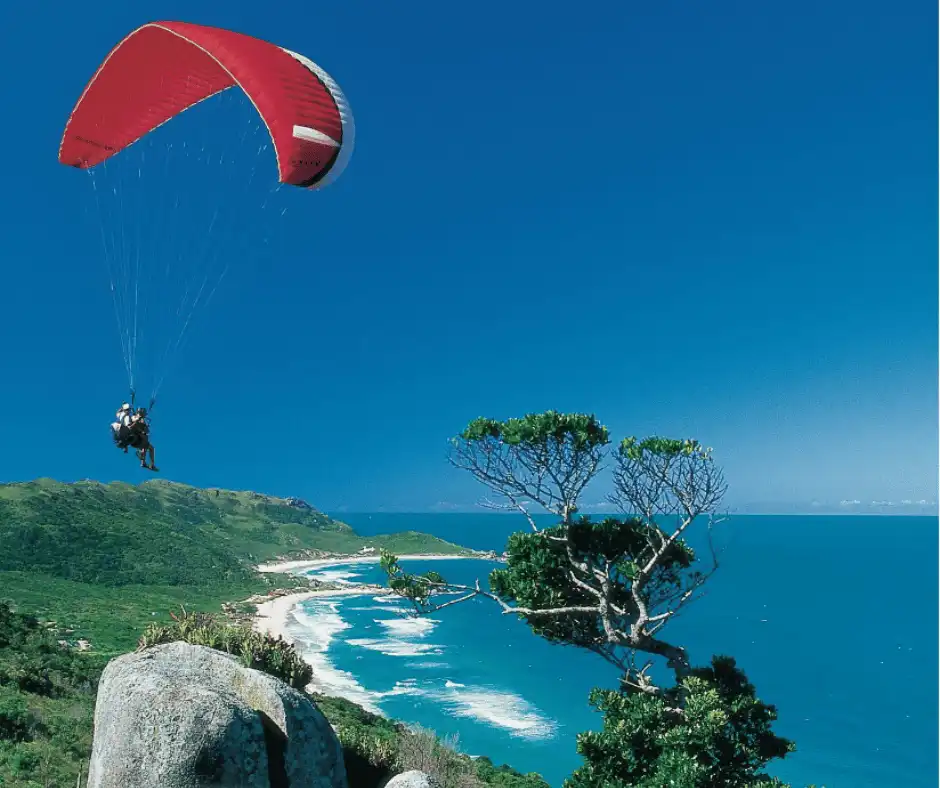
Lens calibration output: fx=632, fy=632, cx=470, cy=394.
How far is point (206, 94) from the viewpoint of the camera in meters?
12.8

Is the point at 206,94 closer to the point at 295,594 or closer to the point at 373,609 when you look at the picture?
the point at 373,609

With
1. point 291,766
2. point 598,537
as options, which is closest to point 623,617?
point 598,537

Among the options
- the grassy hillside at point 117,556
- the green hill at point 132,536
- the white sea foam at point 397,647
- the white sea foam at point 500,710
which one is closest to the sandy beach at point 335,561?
the grassy hillside at point 117,556

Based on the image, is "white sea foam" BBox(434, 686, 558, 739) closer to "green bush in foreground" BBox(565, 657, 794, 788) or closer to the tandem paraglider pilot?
"green bush in foreground" BBox(565, 657, 794, 788)

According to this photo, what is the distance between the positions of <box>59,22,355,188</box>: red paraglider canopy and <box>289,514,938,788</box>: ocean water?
45.8ft

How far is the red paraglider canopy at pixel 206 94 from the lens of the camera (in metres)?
9.23

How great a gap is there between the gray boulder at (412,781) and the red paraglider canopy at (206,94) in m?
10.1

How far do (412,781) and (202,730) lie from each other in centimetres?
397

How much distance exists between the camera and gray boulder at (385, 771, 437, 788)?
11.0 meters

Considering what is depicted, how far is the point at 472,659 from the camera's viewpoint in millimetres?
65562

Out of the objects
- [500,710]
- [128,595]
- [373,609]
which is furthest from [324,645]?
[373,609]

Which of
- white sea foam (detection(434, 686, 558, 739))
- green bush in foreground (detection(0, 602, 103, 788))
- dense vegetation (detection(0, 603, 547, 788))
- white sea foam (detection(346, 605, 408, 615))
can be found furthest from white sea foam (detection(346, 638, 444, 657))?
dense vegetation (detection(0, 603, 547, 788))

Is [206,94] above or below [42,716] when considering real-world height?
above

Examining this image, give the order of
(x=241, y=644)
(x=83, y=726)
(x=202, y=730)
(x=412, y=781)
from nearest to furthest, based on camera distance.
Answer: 1. (x=202, y=730)
2. (x=412, y=781)
3. (x=241, y=644)
4. (x=83, y=726)
